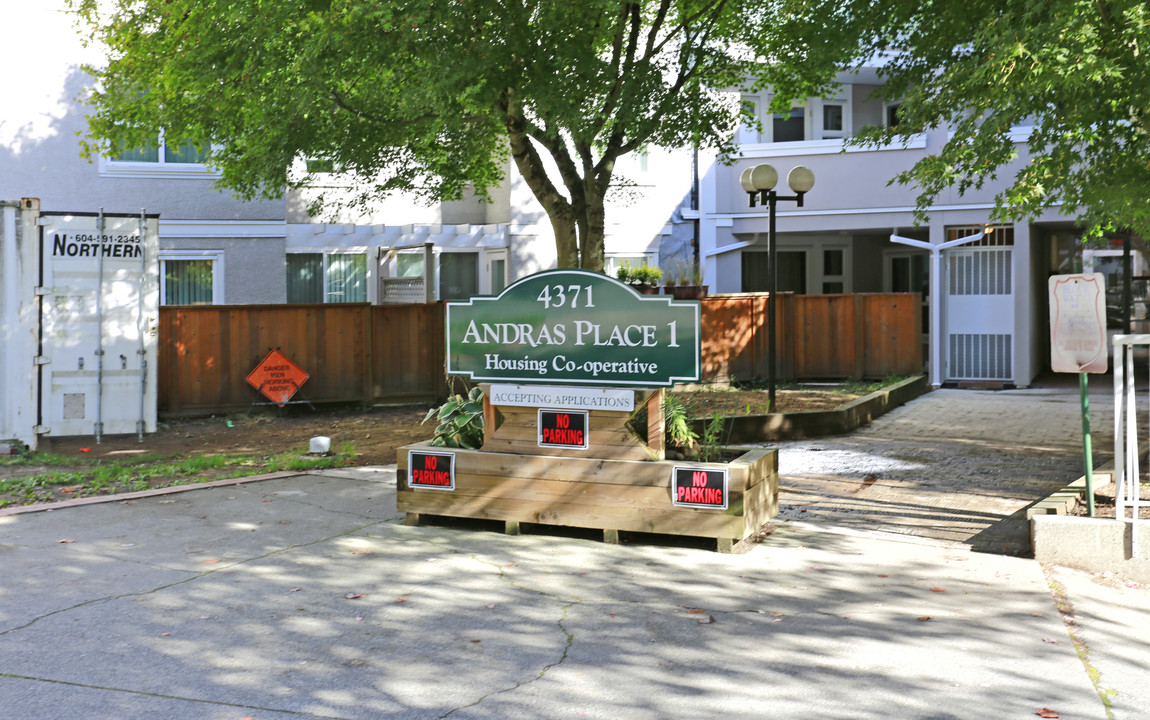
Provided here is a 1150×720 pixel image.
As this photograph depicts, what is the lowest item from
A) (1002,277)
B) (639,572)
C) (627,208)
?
(639,572)

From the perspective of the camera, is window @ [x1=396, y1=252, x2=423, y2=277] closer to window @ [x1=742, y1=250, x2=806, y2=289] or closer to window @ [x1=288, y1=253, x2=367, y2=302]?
window @ [x1=288, y1=253, x2=367, y2=302]

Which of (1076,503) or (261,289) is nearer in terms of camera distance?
(1076,503)

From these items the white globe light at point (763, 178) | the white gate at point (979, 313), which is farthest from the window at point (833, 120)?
the white globe light at point (763, 178)

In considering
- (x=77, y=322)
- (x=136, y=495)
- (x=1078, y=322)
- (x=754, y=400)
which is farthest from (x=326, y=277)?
(x=1078, y=322)

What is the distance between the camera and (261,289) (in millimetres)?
19234

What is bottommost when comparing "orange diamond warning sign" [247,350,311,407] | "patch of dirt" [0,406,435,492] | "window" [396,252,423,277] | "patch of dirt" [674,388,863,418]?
"patch of dirt" [0,406,435,492]

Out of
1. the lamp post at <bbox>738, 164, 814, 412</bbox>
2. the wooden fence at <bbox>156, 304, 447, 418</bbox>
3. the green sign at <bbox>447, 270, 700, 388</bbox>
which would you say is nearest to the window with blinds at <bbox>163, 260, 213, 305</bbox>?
the wooden fence at <bbox>156, 304, 447, 418</bbox>

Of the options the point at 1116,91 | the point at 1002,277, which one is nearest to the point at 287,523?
the point at 1116,91

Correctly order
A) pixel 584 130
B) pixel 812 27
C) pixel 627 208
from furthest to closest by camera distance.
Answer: pixel 627 208
pixel 812 27
pixel 584 130

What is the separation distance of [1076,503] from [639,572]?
346cm

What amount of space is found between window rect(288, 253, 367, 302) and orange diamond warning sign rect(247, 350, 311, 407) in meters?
3.91

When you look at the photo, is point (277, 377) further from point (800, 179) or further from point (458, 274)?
point (800, 179)

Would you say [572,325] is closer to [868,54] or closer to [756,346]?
[868,54]

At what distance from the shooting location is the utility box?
1221 cm
